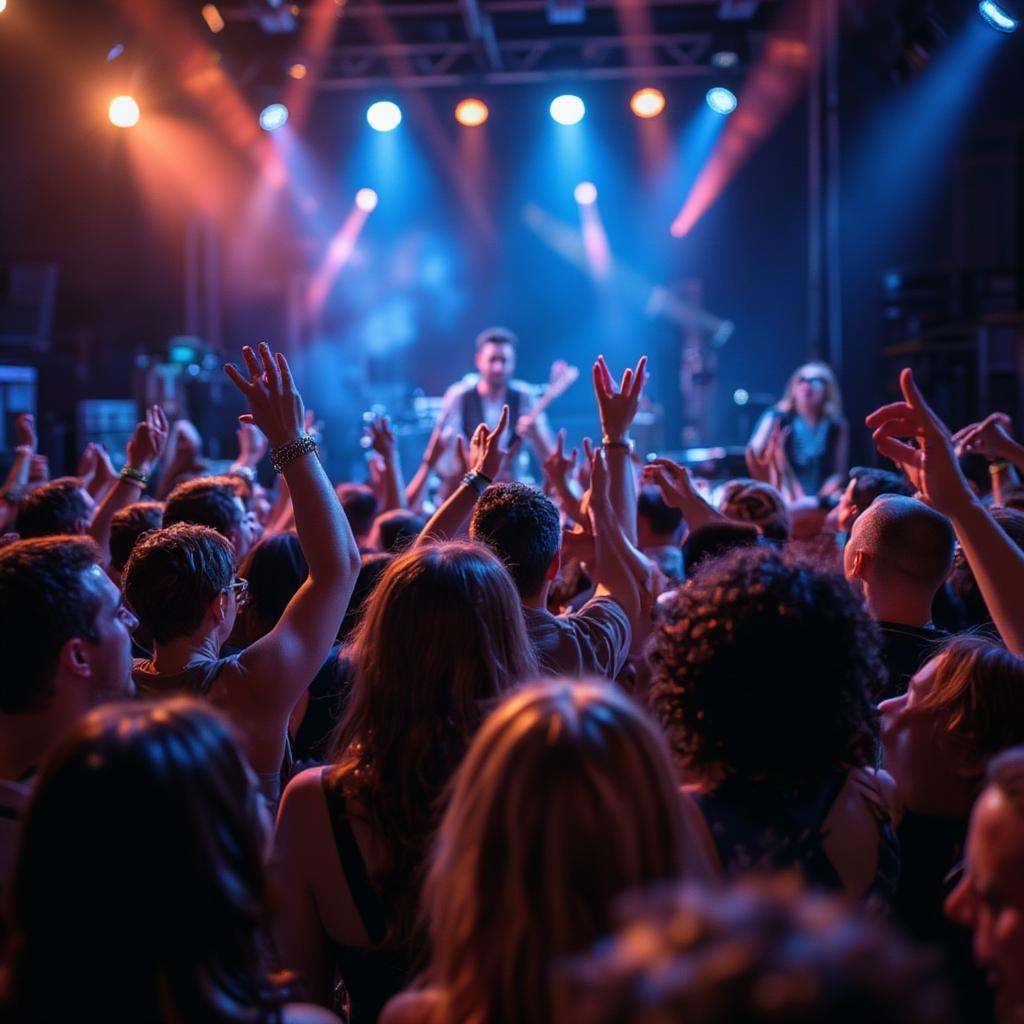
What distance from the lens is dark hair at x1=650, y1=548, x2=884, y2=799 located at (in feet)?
5.02

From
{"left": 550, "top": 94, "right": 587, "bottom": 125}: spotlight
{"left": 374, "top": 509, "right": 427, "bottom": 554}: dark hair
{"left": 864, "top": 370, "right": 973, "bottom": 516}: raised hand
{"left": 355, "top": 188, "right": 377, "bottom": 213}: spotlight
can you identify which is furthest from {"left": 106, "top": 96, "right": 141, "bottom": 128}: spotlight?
{"left": 864, "top": 370, "right": 973, "bottom": 516}: raised hand

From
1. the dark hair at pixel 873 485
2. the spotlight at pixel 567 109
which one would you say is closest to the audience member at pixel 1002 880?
the dark hair at pixel 873 485

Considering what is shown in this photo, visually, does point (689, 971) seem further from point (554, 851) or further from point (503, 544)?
point (503, 544)

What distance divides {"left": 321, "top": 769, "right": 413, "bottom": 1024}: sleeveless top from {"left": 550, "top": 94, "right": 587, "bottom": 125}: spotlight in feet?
35.4

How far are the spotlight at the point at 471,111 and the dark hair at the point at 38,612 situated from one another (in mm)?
10535


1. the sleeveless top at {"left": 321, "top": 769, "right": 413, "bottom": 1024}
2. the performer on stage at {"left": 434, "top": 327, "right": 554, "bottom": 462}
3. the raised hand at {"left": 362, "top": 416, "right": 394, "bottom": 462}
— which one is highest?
the performer on stage at {"left": 434, "top": 327, "right": 554, "bottom": 462}

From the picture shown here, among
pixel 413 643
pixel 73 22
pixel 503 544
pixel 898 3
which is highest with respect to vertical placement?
pixel 898 3

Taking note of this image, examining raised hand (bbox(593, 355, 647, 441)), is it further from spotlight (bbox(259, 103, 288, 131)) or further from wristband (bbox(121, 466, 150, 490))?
spotlight (bbox(259, 103, 288, 131))

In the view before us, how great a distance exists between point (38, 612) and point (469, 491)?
4.26 feet

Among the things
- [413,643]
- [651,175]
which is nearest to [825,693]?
[413,643]

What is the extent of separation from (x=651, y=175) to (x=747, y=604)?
11848mm

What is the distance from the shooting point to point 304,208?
43.9 feet

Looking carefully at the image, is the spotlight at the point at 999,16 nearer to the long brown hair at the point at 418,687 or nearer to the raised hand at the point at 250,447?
the raised hand at the point at 250,447

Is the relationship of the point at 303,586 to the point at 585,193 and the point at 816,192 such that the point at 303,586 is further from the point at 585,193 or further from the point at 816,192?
the point at 585,193
